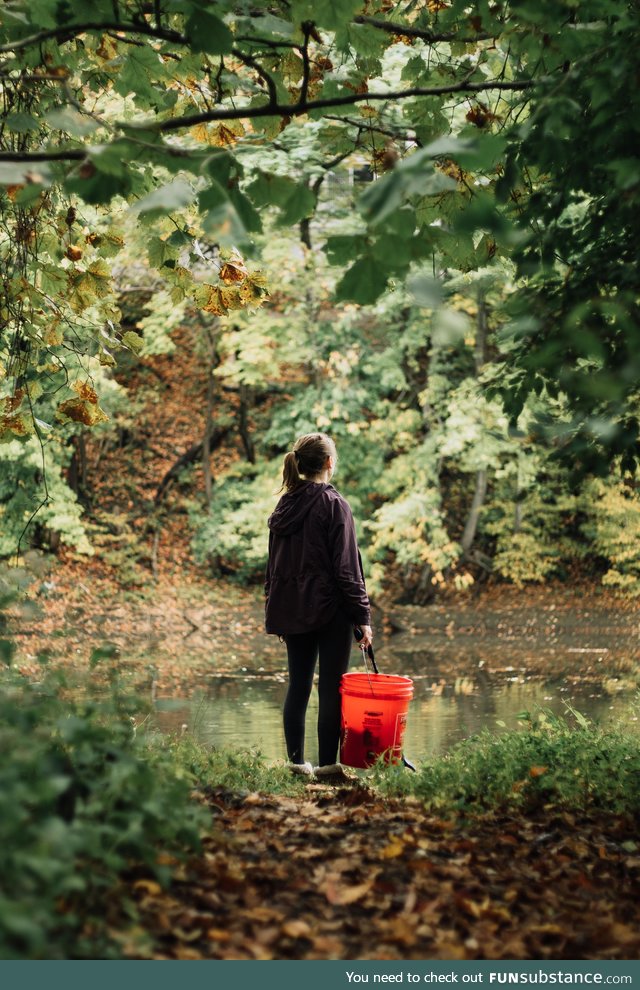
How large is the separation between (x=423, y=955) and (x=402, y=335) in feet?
46.5

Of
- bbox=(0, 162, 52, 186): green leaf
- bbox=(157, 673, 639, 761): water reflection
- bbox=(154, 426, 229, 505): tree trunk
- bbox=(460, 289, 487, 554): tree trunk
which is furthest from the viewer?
bbox=(154, 426, 229, 505): tree trunk

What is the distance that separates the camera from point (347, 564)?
5562 mm

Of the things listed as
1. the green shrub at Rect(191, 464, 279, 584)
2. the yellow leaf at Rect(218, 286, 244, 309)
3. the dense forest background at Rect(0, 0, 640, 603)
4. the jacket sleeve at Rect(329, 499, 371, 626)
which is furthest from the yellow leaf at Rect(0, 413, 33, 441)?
the green shrub at Rect(191, 464, 279, 584)

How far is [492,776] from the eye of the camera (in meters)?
5.04

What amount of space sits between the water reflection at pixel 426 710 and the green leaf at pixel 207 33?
500 centimetres

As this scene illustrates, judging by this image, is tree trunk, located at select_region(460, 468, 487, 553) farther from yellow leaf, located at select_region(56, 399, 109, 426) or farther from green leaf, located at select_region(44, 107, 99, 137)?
green leaf, located at select_region(44, 107, 99, 137)

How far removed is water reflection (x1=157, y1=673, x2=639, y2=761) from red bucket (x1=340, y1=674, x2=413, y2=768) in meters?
1.59

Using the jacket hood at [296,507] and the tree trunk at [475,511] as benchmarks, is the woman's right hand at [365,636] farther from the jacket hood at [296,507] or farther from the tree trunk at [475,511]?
the tree trunk at [475,511]

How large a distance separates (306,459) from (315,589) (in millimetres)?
799

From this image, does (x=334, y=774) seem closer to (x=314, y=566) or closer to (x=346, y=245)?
(x=314, y=566)

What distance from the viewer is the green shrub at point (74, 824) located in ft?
7.75

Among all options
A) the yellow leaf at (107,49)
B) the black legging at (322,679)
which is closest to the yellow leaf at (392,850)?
the black legging at (322,679)

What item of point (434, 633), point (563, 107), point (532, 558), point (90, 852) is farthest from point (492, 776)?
point (532, 558)

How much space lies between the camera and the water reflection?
801 centimetres
